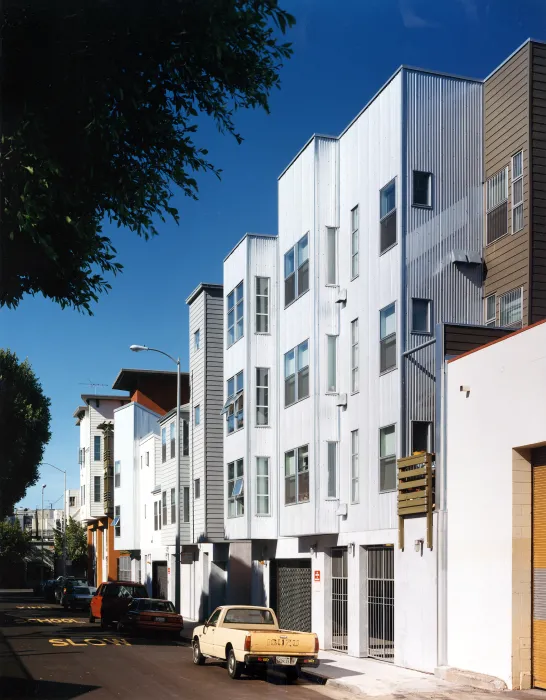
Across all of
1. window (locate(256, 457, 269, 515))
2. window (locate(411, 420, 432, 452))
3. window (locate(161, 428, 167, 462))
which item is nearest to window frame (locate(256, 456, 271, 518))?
window (locate(256, 457, 269, 515))

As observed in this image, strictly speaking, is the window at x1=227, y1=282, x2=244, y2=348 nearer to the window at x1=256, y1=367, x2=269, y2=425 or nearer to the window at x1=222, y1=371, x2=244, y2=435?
the window at x1=222, y1=371, x2=244, y2=435

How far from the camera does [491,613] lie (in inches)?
763

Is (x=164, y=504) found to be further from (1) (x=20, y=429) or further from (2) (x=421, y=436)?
(2) (x=421, y=436)

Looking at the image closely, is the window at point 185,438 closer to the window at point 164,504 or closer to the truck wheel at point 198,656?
the window at point 164,504

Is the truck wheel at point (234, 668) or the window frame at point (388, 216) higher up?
the window frame at point (388, 216)

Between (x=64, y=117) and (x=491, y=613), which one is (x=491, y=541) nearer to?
(x=491, y=613)

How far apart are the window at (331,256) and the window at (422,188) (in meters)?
4.50

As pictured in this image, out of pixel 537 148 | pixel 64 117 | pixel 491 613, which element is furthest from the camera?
pixel 537 148

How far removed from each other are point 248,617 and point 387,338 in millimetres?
7140

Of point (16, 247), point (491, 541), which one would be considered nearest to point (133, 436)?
point (491, 541)

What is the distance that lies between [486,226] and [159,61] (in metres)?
12.8

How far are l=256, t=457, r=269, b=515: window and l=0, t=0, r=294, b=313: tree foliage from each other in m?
18.9

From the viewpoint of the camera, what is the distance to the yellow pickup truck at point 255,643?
68.2ft

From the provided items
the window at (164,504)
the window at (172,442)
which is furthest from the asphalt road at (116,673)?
the window at (164,504)
